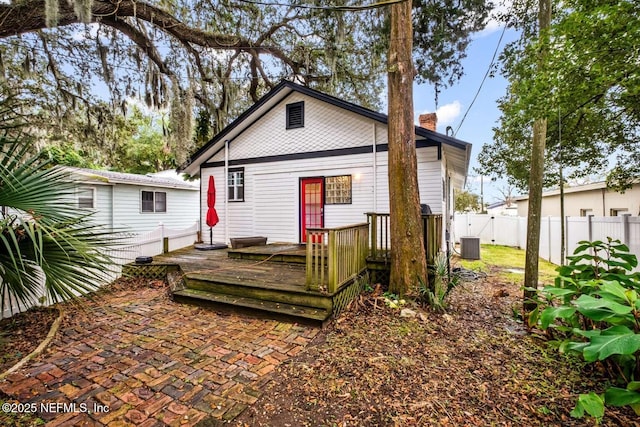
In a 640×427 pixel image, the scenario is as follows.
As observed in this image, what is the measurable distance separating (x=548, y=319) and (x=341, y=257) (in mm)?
2679

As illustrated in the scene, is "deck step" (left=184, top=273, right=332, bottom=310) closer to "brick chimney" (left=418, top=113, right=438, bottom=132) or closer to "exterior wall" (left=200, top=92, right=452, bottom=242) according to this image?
"exterior wall" (left=200, top=92, right=452, bottom=242)

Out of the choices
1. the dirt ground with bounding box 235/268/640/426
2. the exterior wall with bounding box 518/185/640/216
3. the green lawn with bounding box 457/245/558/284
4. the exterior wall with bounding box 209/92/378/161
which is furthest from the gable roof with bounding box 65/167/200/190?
the exterior wall with bounding box 518/185/640/216

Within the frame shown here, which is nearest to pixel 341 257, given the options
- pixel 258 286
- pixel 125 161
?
pixel 258 286

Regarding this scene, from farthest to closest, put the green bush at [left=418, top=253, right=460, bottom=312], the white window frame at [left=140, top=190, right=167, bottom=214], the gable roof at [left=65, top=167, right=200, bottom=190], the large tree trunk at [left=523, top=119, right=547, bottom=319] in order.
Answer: the white window frame at [left=140, top=190, right=167, bottom=214] → the gable roof at [left=65, top=167, right=200, bottom=190] → the green bush at [left=418, top=253, right=460, bottom=312] → the large tree trunk at [left=523, top=119, right=547, bottom=319]

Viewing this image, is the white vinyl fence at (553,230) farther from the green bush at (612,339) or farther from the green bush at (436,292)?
the green bush at (612,339)

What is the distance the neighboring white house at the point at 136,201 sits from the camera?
35.3 feet

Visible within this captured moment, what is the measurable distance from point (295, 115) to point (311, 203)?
2.81m

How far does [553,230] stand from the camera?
9.74 meters

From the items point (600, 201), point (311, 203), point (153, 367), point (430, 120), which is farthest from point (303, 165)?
point (600, 201)

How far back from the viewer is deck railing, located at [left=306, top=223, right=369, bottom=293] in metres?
4.18

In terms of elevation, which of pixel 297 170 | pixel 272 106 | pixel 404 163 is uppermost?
pixel 272 106

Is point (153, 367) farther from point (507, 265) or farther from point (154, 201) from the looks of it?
point (154, 201)

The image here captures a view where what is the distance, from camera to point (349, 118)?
802 centimetres

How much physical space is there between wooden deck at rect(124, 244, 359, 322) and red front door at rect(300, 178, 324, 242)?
173 centimetres
